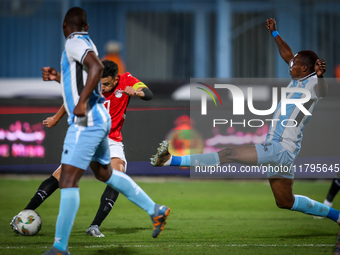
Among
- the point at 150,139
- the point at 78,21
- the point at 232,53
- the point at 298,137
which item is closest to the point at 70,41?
the point at 78,21

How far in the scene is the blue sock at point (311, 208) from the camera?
16.8ft

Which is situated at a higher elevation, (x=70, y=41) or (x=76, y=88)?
(x=70, y=41)

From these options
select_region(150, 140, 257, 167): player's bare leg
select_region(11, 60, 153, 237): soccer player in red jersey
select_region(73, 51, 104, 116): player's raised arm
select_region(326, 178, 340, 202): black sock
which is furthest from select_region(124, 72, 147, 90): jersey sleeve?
select_region(326, 178, 340, 202): black sock

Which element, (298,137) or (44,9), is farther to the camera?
(44,9)

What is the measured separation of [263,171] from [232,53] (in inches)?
239

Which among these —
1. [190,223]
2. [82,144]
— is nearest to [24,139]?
[190,223]

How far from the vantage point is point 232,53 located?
14156 mm

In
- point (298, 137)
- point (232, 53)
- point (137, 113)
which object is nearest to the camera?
point (298, 137)

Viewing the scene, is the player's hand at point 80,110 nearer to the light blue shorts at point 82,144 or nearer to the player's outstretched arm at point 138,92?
the light blue shorts at point 82,144

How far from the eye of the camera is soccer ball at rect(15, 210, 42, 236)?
5207mm

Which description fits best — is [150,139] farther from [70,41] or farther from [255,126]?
[70,41]

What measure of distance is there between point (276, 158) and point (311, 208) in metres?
0.73

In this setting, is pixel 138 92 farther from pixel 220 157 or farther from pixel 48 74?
pixel 220 157

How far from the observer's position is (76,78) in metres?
3.96
